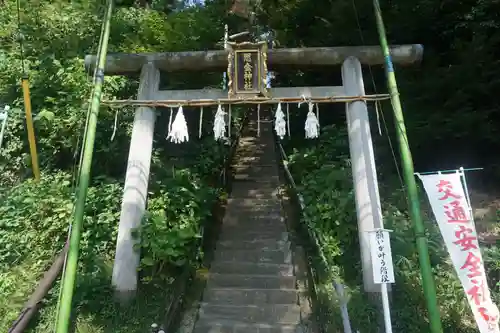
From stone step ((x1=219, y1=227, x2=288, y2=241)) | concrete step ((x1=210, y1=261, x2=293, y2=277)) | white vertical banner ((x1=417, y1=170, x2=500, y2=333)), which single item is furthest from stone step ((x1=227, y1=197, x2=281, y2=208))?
white vertical banner ((x1=417, y1=170, x2=500, y2=333))

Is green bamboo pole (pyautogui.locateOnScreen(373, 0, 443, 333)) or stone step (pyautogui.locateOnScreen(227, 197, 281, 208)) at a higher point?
stone step (pyautogui.locateOnScreen(227, 197, 281, 208))

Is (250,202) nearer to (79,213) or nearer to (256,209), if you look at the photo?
(256,209)

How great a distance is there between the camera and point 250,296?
25.1 ft

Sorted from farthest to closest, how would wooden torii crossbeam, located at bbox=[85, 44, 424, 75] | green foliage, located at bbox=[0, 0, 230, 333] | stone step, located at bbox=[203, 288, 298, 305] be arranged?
1. wooden torii crossbeam, located at bbox=[85, 44, 424, 75]
2. stone step, located at bbox=[203, 288, 298, 305]
3. green foliage, located at bbox=[0, 0, 230, 333]

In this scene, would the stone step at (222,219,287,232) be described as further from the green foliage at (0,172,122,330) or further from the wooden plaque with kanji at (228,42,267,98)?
the wooden plaque with kanji at (228,42,267,98)

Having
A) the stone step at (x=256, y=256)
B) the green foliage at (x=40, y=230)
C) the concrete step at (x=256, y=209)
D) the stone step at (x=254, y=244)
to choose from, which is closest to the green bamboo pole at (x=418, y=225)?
the stone step at (x=256, y=256)

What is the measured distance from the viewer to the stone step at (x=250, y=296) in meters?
7.51

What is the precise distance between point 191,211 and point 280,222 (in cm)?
248

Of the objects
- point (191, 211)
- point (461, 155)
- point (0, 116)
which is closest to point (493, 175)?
point (461, 155)

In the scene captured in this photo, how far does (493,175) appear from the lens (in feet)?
29.8

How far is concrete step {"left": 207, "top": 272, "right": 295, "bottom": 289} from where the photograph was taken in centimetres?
782

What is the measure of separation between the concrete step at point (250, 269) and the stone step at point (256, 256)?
14cm

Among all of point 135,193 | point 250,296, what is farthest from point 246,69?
point 250,296

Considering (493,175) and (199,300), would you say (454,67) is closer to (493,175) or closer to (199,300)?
(493,175)
